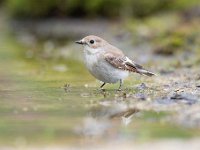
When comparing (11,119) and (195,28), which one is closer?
(11,119)

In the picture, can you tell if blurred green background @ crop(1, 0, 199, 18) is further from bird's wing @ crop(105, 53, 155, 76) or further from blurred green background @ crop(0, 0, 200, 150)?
bird's wing @ crop(105, 53, 155, 76)

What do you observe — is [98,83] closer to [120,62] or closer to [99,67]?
[120,62]

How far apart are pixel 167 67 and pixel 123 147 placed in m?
9.99

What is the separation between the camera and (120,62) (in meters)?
13.7

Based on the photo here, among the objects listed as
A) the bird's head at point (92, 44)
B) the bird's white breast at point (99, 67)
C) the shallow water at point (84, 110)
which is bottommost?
the shallow water at point (84, 110)

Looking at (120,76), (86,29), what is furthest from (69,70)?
(86,29)

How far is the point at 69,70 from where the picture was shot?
18906mm

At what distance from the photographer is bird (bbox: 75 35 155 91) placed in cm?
1341

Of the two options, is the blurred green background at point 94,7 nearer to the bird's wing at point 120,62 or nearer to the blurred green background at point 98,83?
the blurred green background at point 98,83

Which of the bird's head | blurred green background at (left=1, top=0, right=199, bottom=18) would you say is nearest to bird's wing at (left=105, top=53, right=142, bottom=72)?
the bird's head

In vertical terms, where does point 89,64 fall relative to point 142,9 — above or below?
below

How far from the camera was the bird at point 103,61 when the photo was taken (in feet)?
44.0

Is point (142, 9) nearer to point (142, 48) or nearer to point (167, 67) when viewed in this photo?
point (142, 48)

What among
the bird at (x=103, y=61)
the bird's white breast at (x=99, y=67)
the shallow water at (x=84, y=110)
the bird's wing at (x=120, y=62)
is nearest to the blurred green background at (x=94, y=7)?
the shallow water at (x=84, y=110)
